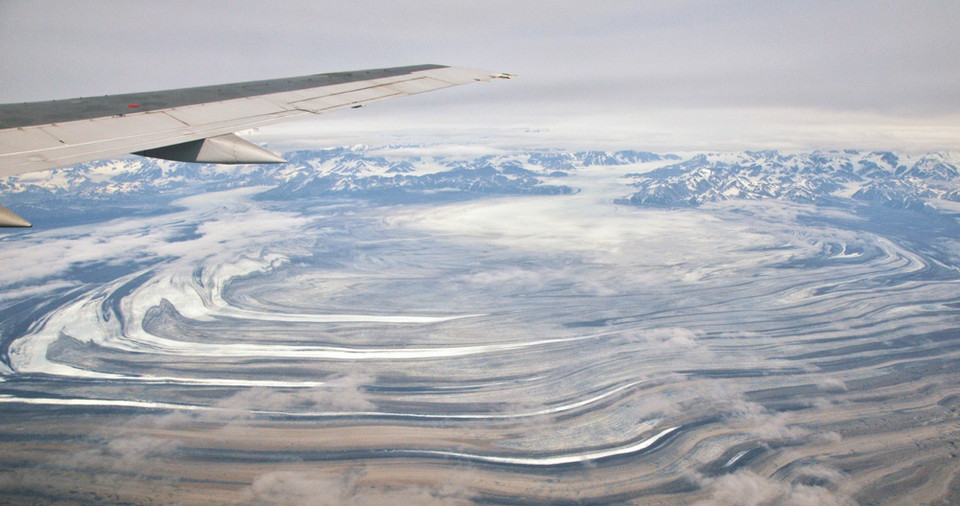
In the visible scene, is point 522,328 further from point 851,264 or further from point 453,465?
point 851,264

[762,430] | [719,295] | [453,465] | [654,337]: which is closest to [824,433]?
[762,430]

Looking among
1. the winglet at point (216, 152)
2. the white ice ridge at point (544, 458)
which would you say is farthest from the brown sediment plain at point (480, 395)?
the winglet at point (216, 152)

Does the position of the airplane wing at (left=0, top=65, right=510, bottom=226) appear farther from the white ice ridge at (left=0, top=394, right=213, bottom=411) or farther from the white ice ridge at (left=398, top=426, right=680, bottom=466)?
the white ice ridge at (left=0, top=394, right=213, bottom=411)

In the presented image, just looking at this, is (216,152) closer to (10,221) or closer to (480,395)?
(10,221)

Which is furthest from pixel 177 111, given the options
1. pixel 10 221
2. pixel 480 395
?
pixel 480 395

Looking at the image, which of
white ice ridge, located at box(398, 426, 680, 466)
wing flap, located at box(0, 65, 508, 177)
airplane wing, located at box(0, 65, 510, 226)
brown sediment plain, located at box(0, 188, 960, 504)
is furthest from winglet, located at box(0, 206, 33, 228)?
white ice ridge, located at box(398, 426, 680, 466)
